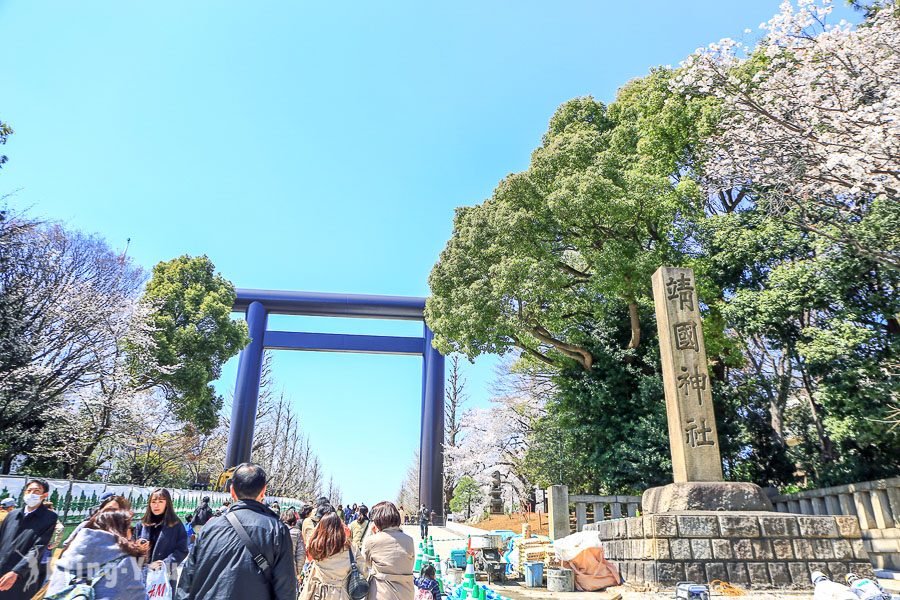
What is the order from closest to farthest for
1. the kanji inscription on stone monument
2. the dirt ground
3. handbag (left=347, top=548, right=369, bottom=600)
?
1. handbag (left=347, top=548, right=369, bottom=600)
2. the kanji inscription on stone monument
3. the dirt ground

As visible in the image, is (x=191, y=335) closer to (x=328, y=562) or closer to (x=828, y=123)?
(x=328, y=562)

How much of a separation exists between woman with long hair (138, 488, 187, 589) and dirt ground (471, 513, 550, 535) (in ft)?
48.8

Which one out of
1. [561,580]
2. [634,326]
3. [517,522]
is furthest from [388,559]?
[517,522]

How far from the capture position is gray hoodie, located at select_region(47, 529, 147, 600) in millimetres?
2639

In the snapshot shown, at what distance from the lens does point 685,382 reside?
809cm

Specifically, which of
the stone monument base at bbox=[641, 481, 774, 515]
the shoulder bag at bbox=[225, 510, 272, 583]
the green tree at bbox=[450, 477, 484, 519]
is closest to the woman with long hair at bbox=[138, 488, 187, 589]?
the shoulder bag at bbox=[225, 510, 272, 583]

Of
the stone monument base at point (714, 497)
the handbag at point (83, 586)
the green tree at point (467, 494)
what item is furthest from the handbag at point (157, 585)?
the green tree at point (467, 494)

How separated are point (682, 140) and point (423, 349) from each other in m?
15.5

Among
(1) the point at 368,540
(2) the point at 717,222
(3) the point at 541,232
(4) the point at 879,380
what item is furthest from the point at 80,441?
(4) the point at 879,380


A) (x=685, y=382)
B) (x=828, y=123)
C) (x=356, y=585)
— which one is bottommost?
(x=356, y=585)

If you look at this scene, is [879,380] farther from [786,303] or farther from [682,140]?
[682,140]

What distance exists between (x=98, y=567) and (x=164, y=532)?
141cm

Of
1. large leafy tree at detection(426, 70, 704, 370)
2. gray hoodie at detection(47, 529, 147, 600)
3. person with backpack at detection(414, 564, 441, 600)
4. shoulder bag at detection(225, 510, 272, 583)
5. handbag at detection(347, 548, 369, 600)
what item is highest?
large leafy tree at detection(426, 70, 704, 370)

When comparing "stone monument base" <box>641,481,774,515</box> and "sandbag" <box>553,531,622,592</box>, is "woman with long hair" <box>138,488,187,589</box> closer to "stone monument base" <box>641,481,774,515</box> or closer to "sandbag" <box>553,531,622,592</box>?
"sandbag" <box>553,531,622,592</box>
